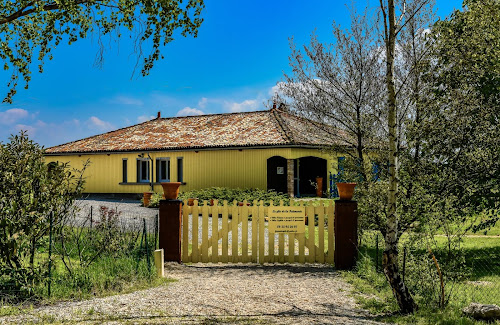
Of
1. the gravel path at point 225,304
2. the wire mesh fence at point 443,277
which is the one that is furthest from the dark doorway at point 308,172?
the gravel path at point 225,304

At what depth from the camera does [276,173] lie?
24.2 metres

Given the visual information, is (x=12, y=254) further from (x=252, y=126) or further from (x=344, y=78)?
(x=252, y=126)

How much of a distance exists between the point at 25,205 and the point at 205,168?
19.0 meters

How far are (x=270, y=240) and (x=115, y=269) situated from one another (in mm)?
3177

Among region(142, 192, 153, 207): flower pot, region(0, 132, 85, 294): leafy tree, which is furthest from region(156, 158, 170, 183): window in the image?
region(0, 132, 85, 294): leafy tree

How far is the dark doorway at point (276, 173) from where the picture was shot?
24.1m

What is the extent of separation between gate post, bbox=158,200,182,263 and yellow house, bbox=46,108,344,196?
14.4m

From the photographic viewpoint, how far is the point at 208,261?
9.02 metres

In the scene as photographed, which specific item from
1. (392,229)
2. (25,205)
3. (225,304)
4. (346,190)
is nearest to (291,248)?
(346,190)

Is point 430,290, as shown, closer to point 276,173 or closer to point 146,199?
point 146,199

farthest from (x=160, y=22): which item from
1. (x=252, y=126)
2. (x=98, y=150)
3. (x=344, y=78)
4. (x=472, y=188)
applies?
(x=98, y=150)

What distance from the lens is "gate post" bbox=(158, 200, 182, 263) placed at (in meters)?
8.73

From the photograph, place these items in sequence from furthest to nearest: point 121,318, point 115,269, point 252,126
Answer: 1. point 252,126
2. point 115,269
3. point 121,318

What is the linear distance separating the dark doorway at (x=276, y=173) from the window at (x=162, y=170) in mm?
6486
